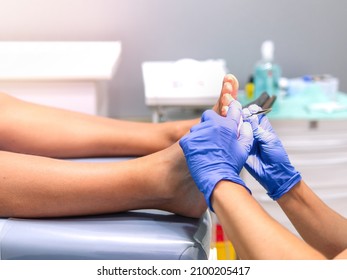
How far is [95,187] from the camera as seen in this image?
0.93m

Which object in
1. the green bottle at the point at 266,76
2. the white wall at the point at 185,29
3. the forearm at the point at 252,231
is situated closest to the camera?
the forearm at the point at 252,231

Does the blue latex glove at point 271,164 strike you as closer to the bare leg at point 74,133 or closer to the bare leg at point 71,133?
the bare leg at point 74,133

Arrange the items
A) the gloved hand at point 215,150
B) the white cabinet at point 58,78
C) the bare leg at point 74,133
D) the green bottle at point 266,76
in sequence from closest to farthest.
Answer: the gloved hand at point 215,150
the bare leg at point 74,133
the white cabinet at point 58,78
the green bottle at point 266,76

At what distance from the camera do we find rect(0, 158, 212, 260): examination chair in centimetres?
84

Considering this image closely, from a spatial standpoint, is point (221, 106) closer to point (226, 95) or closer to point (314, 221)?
point (226, 95)

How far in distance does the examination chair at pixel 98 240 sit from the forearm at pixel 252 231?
119 mm

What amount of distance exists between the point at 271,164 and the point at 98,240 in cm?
45

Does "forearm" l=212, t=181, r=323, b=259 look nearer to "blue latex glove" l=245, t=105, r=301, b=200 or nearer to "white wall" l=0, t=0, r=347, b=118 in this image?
"blue latex glove" l=245, t=105, r=301, b=200

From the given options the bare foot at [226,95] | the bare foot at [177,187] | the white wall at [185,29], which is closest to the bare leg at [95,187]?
the bare foot at [177,187]

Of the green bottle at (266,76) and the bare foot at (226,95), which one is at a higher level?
the bare foot at (226,95)

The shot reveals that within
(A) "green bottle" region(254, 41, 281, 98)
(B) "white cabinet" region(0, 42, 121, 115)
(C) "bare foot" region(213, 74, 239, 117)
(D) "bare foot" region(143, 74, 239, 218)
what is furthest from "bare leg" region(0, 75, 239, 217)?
(A) "green bottle" region(254, 41, 281, 98)

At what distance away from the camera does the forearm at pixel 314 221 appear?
95 cm
